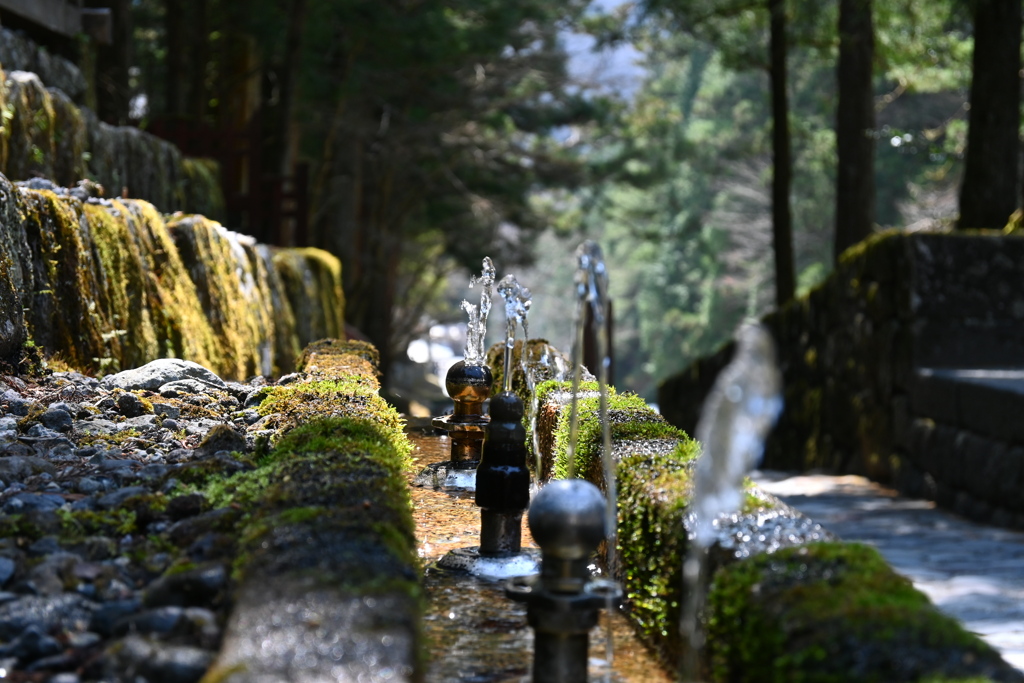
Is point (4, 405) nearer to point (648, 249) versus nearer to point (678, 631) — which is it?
point (678, 631)

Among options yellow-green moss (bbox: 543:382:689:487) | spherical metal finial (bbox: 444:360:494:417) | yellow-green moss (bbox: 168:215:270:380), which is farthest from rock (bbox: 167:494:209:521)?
yellow-green moss (bbox: 168:215:270:380)

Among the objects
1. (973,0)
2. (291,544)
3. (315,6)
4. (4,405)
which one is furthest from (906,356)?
(315,6)

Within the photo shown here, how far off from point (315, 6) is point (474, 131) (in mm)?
5637

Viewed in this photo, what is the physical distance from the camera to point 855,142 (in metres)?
13.7

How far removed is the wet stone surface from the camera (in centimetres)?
231

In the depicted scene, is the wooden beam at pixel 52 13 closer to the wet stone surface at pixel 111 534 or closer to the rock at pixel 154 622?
the wet stone surface at pixel 111 534

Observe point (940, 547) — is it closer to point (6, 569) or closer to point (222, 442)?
point (222, 442)

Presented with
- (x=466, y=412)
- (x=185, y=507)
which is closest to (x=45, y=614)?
(x=185, y=507)

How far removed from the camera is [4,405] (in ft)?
15.3

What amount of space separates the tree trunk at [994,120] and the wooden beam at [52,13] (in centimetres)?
861

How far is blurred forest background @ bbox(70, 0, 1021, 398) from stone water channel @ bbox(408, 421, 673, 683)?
789 centimetres

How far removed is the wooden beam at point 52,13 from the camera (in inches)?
417

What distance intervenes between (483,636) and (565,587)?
66cm

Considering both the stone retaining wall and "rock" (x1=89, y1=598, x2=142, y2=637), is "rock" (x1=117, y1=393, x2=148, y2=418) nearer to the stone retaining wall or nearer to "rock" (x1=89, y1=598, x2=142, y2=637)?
"rock" (x1=89, y1=598, x2=142, y2=637)
